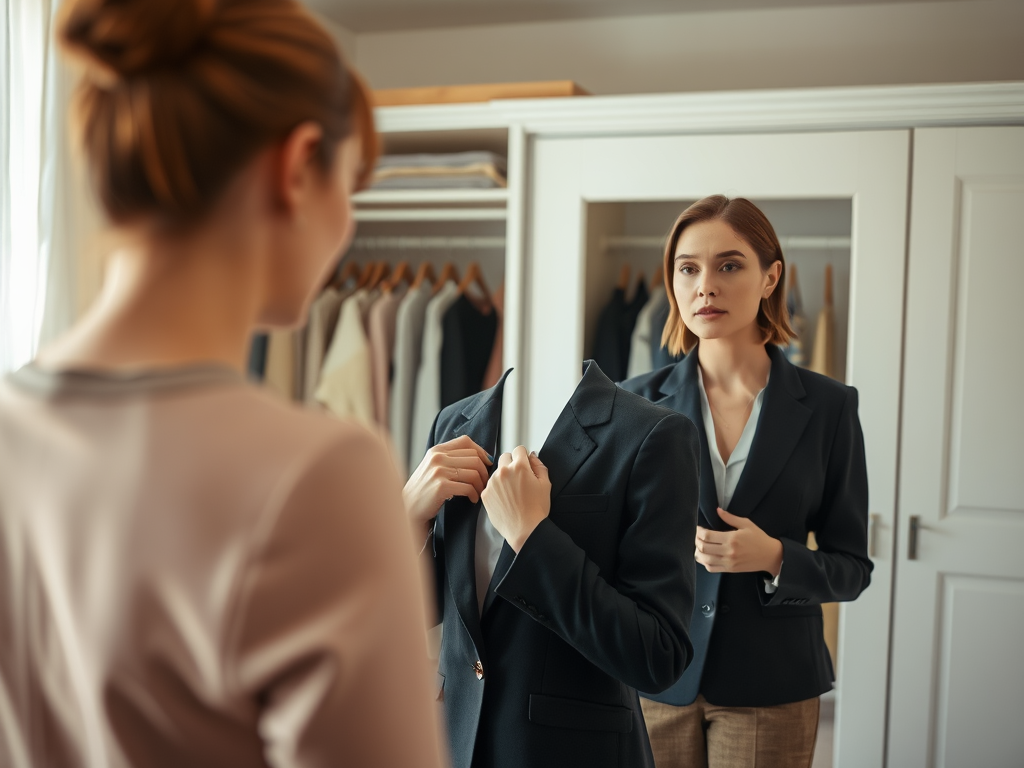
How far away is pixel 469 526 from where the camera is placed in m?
1.02

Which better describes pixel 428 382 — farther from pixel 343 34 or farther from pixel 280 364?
pixel 343 34

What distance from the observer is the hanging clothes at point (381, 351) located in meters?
2.70

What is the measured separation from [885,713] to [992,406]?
0.81 metres

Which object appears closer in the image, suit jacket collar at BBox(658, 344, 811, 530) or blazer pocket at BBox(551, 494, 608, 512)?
Result: blazer pocket at BBox(551, 494, 608, 512)

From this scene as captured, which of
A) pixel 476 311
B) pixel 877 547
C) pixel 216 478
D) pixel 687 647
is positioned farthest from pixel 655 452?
pixel 476 311

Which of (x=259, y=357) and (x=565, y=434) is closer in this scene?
(x=565, y=434)

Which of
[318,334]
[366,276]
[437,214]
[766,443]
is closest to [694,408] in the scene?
[766,443]

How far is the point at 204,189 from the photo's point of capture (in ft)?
1.49

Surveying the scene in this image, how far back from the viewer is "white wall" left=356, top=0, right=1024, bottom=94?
2.66 m

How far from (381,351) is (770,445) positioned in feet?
4.84

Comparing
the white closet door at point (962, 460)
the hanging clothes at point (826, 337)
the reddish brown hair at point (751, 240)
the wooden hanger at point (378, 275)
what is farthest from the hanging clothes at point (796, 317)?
the wooden hanger at point (378, 275)

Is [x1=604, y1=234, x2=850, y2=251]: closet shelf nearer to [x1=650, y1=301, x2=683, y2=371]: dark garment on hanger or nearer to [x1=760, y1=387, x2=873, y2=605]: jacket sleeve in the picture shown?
[x1=650, y1=301, x2=683, y2=371]: dark garment on hanger

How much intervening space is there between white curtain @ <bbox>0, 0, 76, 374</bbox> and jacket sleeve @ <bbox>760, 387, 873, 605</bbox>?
1.66 metres

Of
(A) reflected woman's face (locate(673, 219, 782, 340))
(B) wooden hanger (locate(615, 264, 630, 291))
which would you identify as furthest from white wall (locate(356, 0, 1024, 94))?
(A) reflected woman's face (locate(673, 219, 782, 340))
